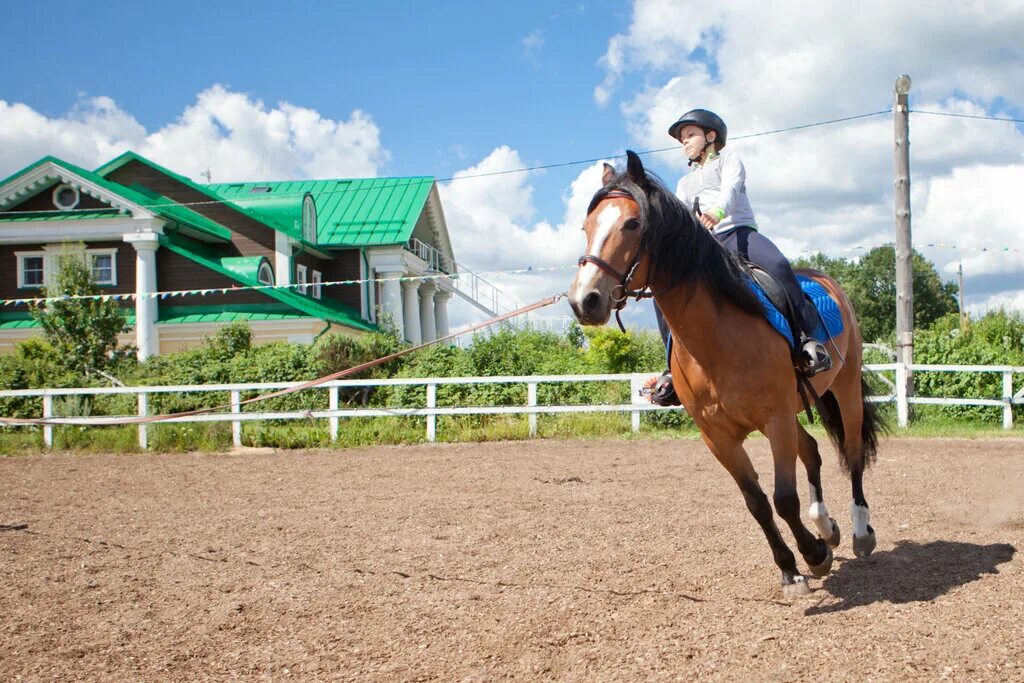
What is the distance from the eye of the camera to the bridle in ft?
13.3

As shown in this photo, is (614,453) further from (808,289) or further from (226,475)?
(808,289)

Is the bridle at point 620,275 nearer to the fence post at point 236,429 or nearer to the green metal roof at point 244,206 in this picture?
the fence post at point 236,429

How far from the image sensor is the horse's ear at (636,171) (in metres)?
4.35

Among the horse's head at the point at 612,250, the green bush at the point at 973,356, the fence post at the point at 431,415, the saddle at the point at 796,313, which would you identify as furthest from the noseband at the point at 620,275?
the green bush at the point at 973,356

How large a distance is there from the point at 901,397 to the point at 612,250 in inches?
508

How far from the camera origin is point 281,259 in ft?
99.0

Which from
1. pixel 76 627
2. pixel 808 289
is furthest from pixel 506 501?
pixel 76 627

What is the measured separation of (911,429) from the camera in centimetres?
1459

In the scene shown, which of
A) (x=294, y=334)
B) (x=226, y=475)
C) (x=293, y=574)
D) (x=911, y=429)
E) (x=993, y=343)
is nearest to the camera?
(x=293, y=574)

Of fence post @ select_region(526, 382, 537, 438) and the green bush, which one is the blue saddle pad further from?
the green bush

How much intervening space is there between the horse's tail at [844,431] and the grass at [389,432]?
319 inches

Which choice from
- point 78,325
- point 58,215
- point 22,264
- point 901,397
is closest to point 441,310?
point 58,215

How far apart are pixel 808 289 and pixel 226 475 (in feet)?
27.9

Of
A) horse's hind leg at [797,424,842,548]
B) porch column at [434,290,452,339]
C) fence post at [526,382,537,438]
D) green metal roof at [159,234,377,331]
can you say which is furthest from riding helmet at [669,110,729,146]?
porch column at [434,290,452,339]
